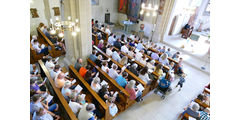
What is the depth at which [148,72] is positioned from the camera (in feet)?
17.6

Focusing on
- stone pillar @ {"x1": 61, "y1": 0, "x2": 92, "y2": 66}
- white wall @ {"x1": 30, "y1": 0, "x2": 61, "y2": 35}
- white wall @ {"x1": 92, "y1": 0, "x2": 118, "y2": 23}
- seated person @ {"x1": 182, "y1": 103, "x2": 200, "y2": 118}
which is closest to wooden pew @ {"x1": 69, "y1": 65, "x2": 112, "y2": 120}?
stone pillar @ {"x1": 61, "y1": 0, "x2": 92, "y2": 66}

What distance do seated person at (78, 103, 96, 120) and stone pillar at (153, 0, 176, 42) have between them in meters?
8.31

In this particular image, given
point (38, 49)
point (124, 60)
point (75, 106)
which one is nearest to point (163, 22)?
point (124, 60)

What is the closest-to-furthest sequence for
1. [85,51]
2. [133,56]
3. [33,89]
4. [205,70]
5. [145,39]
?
[33,89] → [85,51] → [133,56] → [205,70] → [145,39]

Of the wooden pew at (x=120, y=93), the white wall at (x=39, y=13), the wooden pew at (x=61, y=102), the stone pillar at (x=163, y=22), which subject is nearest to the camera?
the wooden pew at (x=61, y=102)

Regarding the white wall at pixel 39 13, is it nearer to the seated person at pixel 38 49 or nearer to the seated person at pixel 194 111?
the seated person at pixel 38 49

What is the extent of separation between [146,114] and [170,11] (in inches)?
293

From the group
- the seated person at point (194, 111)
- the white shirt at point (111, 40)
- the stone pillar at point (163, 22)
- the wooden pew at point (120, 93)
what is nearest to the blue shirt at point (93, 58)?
the wooden pew at point (120, 93)

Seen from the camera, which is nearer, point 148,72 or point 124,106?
point 124,106

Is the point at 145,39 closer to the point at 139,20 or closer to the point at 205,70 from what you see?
the point at 139,20

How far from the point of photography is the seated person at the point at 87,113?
3098 millimetres

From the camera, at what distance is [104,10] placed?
40.8ft

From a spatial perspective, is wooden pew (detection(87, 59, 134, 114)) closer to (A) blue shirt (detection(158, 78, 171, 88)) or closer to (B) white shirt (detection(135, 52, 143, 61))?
(A) blue shirt (detection(158, 78, 171, 88))
